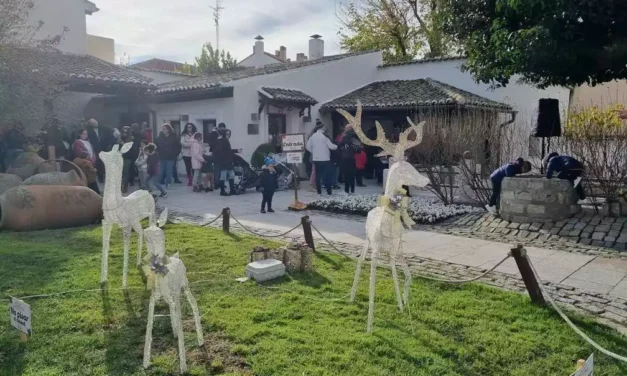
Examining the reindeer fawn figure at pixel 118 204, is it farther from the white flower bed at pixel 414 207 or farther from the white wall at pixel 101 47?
the white wall at pixel 101 47

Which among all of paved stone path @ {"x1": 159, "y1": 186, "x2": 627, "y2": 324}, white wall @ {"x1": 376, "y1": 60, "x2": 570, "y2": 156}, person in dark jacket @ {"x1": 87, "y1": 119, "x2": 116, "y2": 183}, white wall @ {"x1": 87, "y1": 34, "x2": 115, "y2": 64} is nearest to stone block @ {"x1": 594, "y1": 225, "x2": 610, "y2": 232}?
paved stone path @ {"x1": 159, "y1": 186, "x2": 627, "y2": 324}

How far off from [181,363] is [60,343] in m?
1.19

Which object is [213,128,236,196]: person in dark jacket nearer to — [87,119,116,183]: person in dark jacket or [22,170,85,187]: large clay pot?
[87,119,116,183]: person in dark jacket

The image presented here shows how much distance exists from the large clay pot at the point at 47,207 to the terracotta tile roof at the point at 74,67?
3.08 metres

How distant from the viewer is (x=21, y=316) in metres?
3.78

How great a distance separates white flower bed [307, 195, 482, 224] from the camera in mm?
9227

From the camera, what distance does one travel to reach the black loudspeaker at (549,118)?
9531 mm

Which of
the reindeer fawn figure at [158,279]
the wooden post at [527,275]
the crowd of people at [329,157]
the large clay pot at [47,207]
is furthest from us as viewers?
the crowd of people at [329,157]

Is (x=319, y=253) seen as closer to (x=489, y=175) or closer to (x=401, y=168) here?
(x=401, y=168)

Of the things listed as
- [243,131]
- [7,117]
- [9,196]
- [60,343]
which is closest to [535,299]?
[60,343]

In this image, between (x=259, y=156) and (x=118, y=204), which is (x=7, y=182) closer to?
(x=118, y=204)

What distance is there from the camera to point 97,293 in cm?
498

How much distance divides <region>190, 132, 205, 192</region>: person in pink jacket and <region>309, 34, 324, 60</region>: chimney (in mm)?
12241

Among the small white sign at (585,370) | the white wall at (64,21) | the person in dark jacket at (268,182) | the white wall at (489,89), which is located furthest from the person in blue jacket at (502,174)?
the white wall at (64,21)
